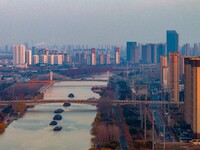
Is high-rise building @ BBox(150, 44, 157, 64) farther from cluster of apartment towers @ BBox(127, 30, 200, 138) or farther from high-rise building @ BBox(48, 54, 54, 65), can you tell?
high-rise building @ BBox(48, 54, 54, 65)

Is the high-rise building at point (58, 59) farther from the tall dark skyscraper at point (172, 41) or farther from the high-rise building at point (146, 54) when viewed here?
the tall dark skyscraper at point (172, 41)

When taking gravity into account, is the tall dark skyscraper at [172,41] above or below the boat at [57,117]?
above

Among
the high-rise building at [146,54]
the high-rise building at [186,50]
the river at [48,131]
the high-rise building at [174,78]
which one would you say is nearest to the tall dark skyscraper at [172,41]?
the high-rise building at [146,54]

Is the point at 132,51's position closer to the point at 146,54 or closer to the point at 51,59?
the point at 146,54

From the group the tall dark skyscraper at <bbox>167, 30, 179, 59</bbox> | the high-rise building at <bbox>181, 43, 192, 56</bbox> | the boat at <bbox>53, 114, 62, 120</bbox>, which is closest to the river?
the boat at <bbox>53, 114, 62, 120</bbox>

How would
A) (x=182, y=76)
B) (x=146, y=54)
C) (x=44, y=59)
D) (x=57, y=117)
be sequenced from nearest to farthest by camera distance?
(x=57, y=117), (x=182, y=76), (x=146, y=54), (x=44, y=59)

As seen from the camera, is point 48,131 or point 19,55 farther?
point 19,55

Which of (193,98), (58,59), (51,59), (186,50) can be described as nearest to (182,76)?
(193,98)

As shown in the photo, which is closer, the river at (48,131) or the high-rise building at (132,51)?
the river at (48,131)
